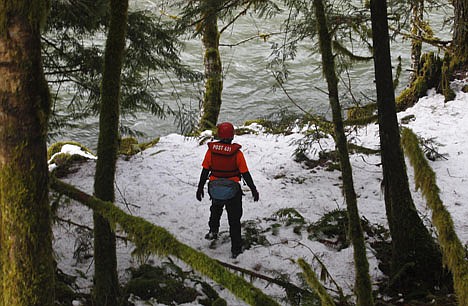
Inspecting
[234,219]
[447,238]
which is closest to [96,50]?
[234,219]

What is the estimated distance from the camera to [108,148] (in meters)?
3.94

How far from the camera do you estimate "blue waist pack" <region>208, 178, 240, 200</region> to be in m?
6.24

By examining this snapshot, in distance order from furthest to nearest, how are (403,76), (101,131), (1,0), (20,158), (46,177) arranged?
(403,76)
(101,131)
(46,177)
(20,158)
(1,0)

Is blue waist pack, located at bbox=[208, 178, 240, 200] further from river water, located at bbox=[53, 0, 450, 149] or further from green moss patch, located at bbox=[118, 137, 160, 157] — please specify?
river water, located at bbox=[53, 0, 450, 149]

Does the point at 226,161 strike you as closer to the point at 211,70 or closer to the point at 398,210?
the point at 398,210

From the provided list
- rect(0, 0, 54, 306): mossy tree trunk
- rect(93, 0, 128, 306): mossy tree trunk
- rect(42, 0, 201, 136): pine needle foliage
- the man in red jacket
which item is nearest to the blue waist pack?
the man in red jacket

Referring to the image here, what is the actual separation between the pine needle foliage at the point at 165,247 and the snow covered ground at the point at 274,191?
9.71 feet

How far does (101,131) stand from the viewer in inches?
153

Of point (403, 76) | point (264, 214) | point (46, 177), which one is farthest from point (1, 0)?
point (403, 76)

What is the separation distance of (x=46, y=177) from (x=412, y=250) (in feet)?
15.3

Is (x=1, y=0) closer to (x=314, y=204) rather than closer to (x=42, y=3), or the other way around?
(x=42, y=3)

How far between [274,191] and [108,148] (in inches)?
193

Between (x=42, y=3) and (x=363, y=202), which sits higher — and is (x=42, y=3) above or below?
above

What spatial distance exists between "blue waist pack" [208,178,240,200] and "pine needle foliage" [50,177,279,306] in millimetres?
3590
